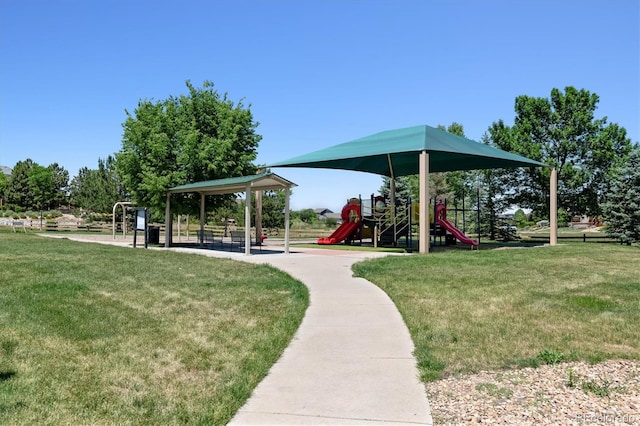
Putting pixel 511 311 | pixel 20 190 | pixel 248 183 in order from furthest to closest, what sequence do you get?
1. pixel 20 190
2. pixel 248 183
3. pixel 511 311

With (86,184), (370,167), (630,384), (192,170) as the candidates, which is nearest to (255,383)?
(630,384)

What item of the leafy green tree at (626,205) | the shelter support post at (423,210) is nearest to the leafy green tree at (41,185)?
the shelter support post at (423,210)

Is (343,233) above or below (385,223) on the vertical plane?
→ below

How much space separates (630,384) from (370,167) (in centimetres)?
2480

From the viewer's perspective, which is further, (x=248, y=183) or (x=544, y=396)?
(x=248, y=183)

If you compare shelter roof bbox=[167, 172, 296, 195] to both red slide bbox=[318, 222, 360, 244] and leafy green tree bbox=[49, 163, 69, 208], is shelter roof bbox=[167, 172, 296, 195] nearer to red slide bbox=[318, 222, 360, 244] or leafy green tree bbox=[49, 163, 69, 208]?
red slide bbox=[318, 222, 360, 244]

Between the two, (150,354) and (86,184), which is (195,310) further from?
(86,184)

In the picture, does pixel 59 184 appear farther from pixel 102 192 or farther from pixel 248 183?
pixel 248 183

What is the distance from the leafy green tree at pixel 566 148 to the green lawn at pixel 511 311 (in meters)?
20.0

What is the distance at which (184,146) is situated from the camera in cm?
2320

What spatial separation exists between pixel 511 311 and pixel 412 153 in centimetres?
1542

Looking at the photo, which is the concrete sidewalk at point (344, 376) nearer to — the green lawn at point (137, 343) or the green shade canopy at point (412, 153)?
the green lawn at point (137, 343)

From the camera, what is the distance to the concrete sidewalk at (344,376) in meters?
3.79

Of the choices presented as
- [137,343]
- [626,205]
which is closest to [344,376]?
[137,343]
